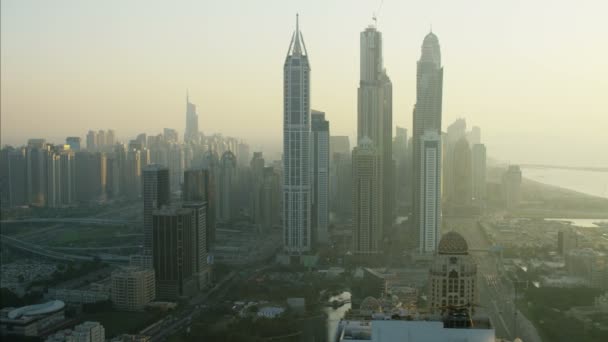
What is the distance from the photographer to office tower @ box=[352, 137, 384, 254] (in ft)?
31.4

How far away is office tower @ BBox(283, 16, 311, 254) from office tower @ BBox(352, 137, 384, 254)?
0.78m

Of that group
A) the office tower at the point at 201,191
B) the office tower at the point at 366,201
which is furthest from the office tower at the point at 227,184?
the office tower at the point at 366,201

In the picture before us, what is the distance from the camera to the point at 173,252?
7.70m

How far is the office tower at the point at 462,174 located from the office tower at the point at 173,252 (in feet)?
11.2

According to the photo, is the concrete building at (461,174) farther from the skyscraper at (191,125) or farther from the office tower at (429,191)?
the skyscraper at (191,125)

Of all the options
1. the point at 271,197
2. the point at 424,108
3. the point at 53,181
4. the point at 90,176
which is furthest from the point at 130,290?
the point at 90,176

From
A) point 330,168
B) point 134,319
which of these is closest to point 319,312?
point 134,319

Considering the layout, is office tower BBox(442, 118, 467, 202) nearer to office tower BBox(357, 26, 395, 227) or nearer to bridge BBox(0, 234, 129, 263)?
office tower BBox(357, 26, 395, 227)

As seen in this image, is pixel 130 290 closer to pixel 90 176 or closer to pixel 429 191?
pixel 429 191

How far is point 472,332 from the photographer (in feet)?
7.87

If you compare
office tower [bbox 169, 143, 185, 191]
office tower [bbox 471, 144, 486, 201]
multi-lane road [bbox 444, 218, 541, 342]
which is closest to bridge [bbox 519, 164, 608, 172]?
multi-lane road [bbox 444, 218, 541, 342]

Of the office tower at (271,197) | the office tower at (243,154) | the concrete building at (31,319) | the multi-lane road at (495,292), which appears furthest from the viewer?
the office tower at (243,154)

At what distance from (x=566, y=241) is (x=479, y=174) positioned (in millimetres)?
2152

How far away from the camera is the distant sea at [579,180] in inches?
222
